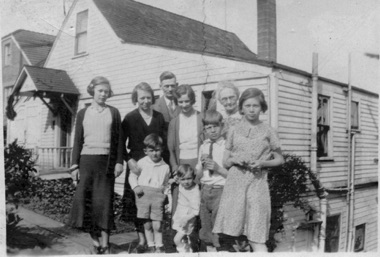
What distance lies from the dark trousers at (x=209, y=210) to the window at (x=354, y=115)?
1.87 metres

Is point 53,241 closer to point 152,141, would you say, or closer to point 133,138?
point 133,138

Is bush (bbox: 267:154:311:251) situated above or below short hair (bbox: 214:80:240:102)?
below

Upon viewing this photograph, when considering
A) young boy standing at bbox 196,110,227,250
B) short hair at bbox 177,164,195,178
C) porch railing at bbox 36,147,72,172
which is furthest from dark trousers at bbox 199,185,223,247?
porch railing at bbox 36,147,72,172

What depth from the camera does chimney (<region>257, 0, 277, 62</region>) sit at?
3.53 m

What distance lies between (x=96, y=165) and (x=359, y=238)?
9.09 feet

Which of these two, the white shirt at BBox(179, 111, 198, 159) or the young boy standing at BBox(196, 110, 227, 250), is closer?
the young boy standing at BBox(196, 110, 227, 250)

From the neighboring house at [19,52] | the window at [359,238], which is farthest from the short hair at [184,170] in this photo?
the window at [359,238]

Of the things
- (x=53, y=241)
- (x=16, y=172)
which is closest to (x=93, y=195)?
(x=53, y=241)

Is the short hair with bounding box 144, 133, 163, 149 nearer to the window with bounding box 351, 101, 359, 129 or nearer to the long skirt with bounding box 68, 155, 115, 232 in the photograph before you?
the long skirt with bounding box 68, 155, 115, 232

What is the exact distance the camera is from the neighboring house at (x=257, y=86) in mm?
3408

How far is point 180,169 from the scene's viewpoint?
280 cm

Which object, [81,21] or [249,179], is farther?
[81,21]

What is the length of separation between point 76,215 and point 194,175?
96 cm

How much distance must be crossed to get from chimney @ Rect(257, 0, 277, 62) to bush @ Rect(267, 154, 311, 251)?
111 cm
